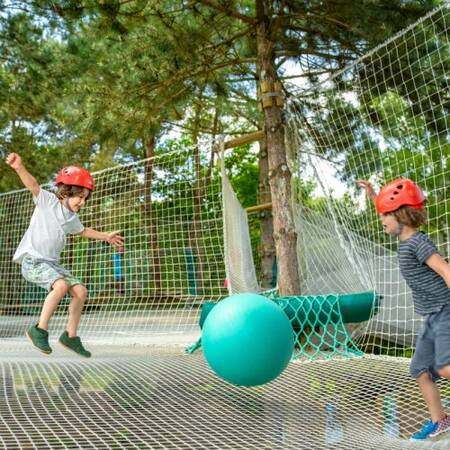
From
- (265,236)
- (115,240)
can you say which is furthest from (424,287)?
(265,236)

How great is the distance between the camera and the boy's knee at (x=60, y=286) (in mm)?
4074

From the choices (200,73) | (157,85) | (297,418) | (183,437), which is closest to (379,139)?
(200,73)

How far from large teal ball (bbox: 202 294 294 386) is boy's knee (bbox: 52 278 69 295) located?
1.44 m

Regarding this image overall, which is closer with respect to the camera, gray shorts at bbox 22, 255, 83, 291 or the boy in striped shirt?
the boy in striped shirt

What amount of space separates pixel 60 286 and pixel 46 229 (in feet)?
1.58

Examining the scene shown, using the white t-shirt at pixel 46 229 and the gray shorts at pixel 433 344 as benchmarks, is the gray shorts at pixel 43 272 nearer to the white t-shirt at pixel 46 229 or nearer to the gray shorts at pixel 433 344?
the white t-shirt at pixel 46 229

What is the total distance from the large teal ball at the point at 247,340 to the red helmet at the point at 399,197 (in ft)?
2.62

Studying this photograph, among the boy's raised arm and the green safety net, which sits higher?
the boy's raised arm

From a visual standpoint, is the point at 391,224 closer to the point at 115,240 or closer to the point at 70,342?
the point at 115,240

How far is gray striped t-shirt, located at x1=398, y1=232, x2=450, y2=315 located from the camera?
2.49 metres

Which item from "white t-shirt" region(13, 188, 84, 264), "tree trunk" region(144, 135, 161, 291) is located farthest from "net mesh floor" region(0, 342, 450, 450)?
"tree trunk" region(144, 135, 161, 291)

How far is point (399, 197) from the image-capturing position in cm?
262

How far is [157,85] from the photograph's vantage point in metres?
6.66

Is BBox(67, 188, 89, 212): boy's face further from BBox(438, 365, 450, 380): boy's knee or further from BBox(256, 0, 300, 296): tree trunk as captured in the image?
BBox(438, 365, 450, 380): boy's knee
